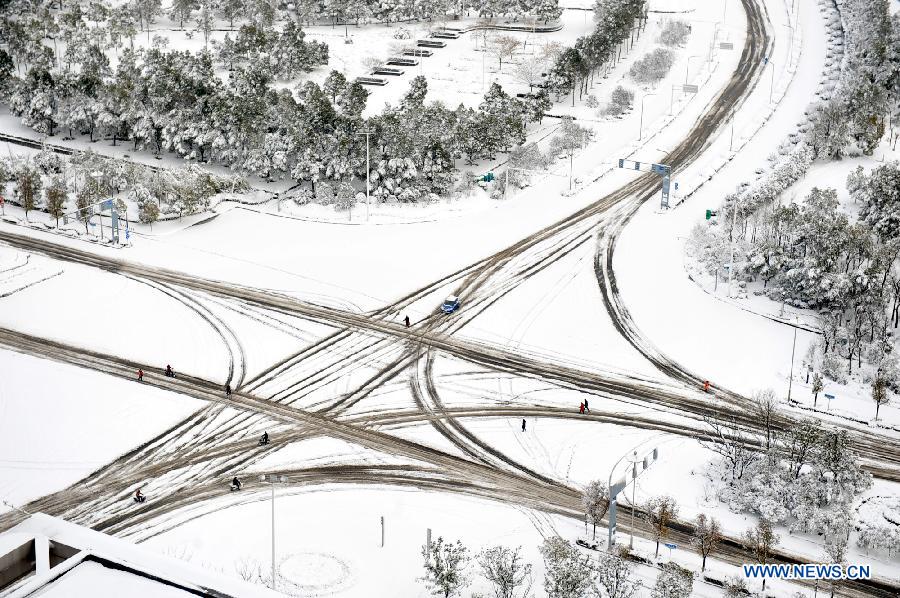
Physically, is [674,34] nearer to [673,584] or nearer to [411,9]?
[411,9]

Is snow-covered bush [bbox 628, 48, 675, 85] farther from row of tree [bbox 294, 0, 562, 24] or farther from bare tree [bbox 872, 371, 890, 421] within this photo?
bare tree [bbox 872, 371, 890, 421]

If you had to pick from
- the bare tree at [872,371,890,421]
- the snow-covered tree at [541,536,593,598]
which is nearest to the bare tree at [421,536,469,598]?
the snow-covered tree at [541,536,593,598]

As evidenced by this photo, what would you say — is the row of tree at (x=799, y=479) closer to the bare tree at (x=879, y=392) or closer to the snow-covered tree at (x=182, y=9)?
the bare tree at (x=879, y=392)

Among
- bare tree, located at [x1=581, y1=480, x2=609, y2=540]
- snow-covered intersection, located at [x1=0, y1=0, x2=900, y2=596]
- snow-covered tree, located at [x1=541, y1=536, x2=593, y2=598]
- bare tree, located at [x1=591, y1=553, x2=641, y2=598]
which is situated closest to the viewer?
snow-covered tree, located at [x1=541, y1=536, x2=593, y2=598]

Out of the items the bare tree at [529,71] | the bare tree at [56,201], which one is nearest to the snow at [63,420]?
the bare tree at [56,201]

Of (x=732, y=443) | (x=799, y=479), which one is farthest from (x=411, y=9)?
(x=799, y=479)

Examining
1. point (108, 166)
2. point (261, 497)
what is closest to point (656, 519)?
point (261, 497)
